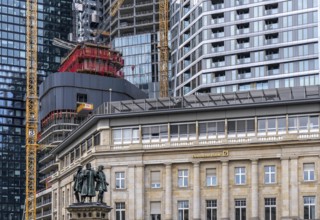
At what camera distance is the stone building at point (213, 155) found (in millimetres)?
120500

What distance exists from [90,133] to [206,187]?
2239 centimetres

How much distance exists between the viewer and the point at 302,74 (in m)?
176

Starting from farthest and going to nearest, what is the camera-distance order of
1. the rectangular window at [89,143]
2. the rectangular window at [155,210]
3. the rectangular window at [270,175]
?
the rectangular window at [89,143]
the rectangular window at [155,210]
the rectangular window at [270,175]

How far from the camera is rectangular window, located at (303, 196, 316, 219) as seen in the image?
11869 centimetres

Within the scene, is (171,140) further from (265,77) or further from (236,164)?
(265,77)

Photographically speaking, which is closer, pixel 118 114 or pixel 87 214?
pixel 87 214

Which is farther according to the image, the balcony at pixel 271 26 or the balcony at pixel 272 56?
the balcony at pixel 272 56

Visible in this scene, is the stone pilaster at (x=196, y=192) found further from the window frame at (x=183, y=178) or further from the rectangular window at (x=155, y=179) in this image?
the rectangular window at (x=155, y=179)

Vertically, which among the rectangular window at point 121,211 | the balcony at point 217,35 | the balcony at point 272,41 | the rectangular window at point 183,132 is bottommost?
the rectangular window at point 121,211

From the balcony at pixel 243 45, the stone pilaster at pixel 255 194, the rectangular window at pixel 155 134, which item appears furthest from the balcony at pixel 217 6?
the stone pilaster at pixel 255 194

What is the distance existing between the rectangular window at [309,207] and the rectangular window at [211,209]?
12869mm

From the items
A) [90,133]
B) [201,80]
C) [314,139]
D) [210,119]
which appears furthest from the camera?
[201,80]

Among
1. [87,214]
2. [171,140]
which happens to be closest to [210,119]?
[171,140]

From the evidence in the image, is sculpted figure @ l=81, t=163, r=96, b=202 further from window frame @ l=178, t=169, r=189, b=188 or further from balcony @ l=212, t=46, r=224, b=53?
balcony @ l=212, t=46, r=224, b=53
